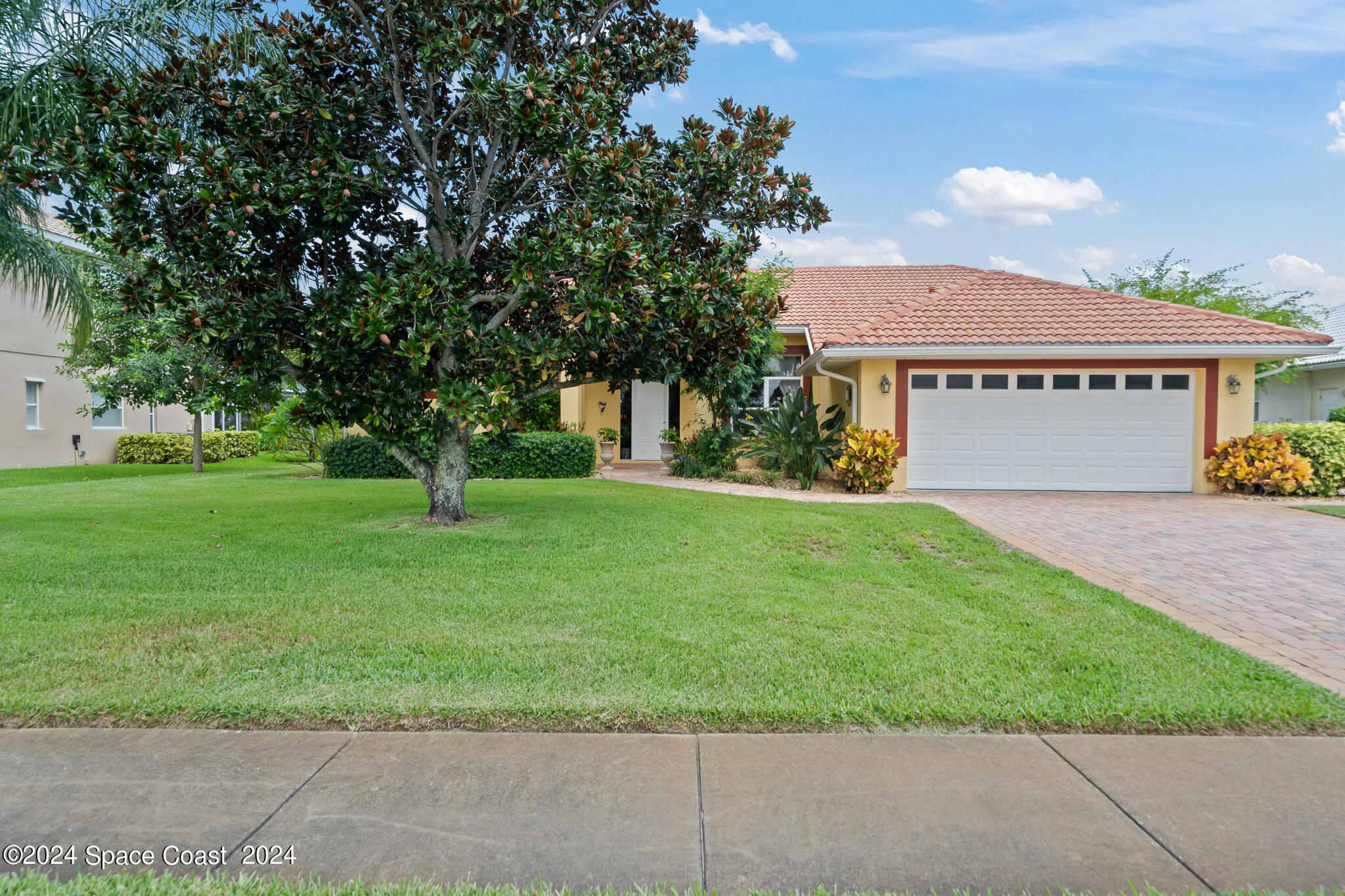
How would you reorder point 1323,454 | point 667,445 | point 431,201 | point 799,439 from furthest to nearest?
point 667,445, point 799,439, point 1323,454, point 431,201

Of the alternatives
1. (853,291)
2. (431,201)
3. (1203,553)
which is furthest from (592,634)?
(853,291)

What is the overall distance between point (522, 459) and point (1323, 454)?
14365 mm

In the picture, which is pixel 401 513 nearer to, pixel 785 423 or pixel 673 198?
pixel 673 198

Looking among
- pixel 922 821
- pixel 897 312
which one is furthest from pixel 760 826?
pixel 897 312

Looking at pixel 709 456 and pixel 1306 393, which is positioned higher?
pixel 1306 393

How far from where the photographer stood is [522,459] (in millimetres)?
14891

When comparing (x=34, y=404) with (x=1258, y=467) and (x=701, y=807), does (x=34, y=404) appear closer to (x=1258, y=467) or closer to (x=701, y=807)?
(x=701, y=807)

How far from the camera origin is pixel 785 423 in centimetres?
1391

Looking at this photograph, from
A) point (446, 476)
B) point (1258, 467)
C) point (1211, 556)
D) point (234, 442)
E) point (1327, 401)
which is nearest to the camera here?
point (1211, 556)

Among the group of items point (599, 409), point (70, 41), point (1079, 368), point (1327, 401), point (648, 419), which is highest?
Answer: point (70, 41)

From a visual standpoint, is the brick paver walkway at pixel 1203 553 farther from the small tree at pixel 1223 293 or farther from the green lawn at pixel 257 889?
the small tree at pixel 1223 293

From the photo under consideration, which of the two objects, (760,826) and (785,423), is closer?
(760,826)

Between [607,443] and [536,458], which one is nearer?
[536,458]

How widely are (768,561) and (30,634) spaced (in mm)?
5564
